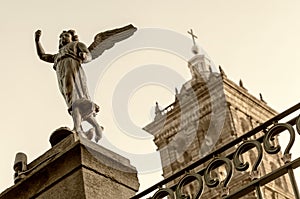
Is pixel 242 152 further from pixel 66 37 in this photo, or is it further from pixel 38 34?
pixel 38 34

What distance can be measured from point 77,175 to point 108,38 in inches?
89.2

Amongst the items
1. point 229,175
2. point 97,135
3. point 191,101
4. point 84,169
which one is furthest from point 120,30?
point 191,101

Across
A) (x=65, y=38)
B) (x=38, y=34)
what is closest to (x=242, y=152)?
(x=65, y=38)

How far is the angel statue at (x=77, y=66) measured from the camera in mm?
6672

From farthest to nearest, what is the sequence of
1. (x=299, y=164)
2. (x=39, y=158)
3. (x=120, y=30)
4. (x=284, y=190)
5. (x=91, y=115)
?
1. (x=284, y=190)
2. (x=120, y=30)
3. (x=91, y=115)
4. (x=39, y=158)
5. (x=299, y=164)

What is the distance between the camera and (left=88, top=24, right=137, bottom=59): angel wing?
7.45 metres

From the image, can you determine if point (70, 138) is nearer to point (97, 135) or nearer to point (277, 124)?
point (97, 135)

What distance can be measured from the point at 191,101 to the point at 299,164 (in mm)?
41751

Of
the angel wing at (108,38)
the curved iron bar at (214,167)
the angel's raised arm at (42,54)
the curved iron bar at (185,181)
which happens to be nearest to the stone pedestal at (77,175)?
the curved iron bar at (185,181)

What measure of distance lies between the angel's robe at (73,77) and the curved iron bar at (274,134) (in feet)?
8.18

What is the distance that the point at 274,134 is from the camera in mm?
4570

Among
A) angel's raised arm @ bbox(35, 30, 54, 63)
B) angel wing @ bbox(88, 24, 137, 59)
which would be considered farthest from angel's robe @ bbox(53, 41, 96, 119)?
angel wing @ bbox(88, 24, 137, 59)

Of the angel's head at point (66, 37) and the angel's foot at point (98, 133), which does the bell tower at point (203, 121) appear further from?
the angel's foot at point (98, 133)

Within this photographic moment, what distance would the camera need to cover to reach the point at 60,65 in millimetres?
7082
